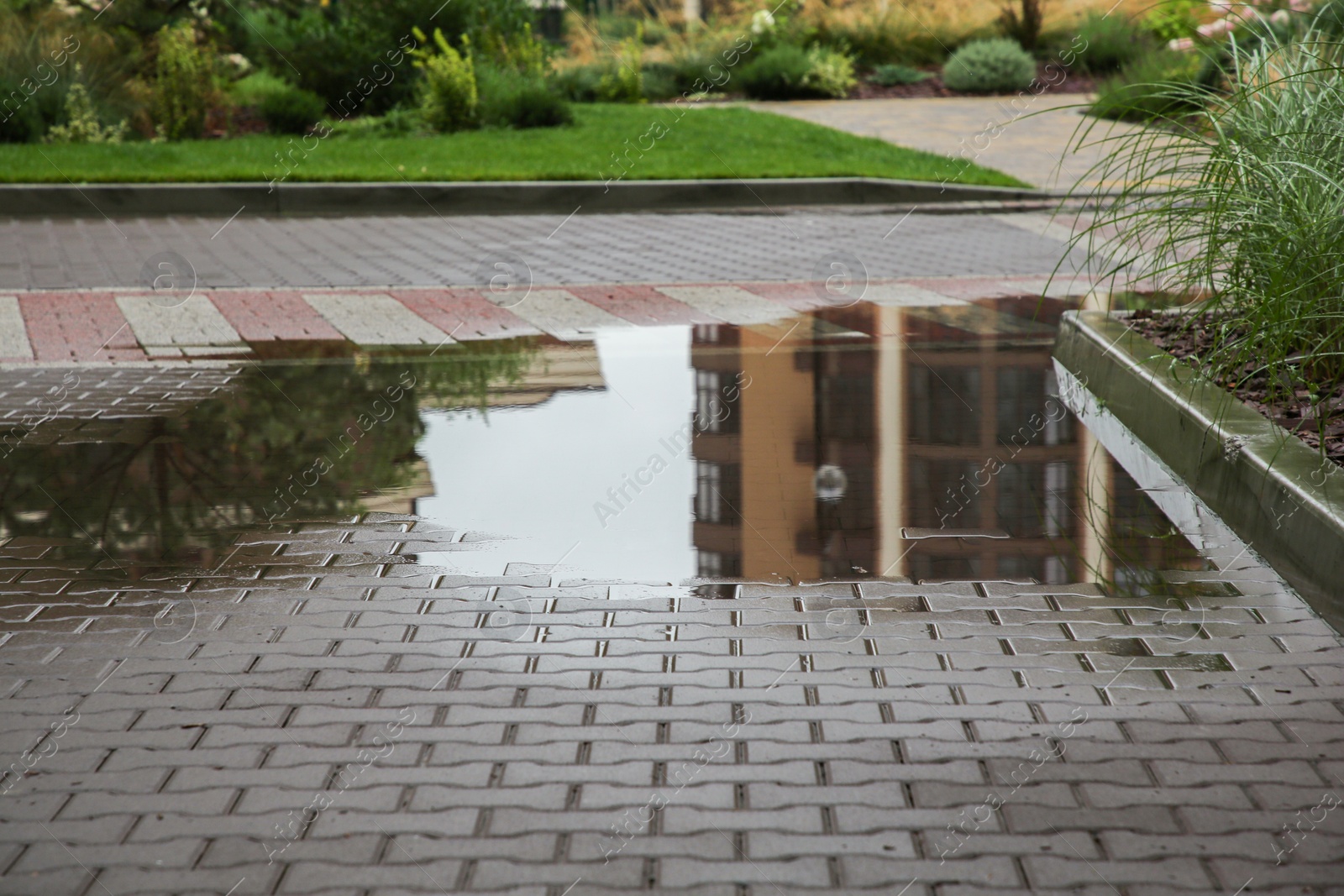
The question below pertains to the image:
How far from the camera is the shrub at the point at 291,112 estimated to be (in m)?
17.8

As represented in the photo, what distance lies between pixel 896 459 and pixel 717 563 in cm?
156

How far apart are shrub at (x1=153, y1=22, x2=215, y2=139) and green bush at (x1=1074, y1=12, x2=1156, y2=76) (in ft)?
48.4

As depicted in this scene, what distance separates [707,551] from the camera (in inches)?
196

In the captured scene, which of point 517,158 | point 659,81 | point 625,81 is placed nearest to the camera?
point 517,158

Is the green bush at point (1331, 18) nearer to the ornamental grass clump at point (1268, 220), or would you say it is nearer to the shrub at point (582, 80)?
the ornamental grass clump at point (1268, 220)

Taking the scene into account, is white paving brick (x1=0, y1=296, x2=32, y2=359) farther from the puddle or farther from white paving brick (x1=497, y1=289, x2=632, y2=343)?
white paving brick (x1=497, y1=289, x2=632, y2=343)

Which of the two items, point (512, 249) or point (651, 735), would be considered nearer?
point (651, 735)

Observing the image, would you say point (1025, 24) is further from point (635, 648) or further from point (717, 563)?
point (635, 648)

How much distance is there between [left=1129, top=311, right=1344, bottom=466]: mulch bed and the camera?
5.04 metres

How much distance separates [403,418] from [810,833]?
13.6ft

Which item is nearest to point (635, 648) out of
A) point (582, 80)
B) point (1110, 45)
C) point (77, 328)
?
Result: point (77, 328)

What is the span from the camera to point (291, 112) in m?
17.9

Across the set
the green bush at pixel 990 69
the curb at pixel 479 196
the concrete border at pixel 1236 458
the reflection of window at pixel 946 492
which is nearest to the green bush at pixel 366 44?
the curb at pixel 479 196

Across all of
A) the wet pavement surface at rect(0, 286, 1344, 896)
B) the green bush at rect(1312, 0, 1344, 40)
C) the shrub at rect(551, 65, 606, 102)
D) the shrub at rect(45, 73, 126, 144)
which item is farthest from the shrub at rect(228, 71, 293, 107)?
the green bush at rect(1312, 0, 1344, 40)
